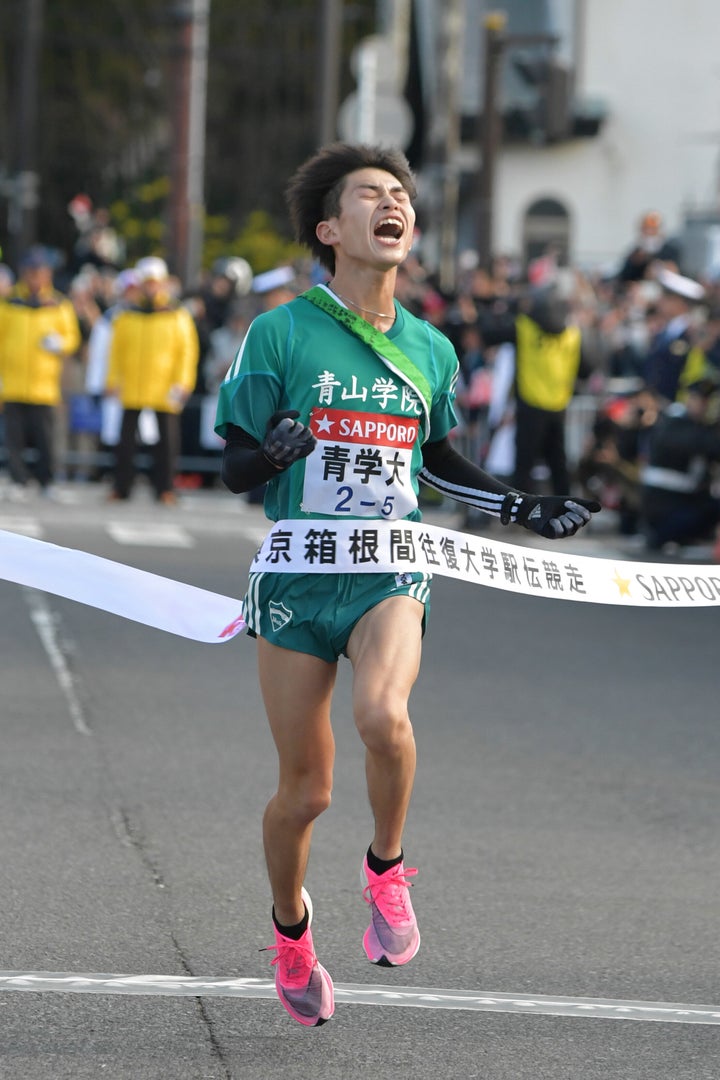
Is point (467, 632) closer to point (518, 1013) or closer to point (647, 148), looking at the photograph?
point (518, 1013)

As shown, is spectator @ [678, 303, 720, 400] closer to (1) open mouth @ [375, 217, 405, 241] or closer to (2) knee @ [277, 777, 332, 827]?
(1) open mouth @ [375, 217, 405, 241]

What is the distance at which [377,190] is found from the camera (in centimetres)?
503

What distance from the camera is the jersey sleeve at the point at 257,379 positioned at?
4.88 meters

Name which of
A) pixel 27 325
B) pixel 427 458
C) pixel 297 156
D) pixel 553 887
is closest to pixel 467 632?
pixel 553 887

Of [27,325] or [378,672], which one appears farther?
[27,325]

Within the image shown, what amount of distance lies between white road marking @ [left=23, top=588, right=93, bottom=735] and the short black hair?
430 cm

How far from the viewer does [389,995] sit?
5.39 meters

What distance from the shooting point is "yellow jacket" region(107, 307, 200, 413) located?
66.4ft

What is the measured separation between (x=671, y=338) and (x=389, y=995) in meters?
13.6

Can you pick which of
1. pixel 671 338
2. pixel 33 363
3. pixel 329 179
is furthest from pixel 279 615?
pixel 33 363

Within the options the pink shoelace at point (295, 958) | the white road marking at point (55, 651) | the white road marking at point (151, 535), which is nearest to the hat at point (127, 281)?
the white road marking at point (151, 535)

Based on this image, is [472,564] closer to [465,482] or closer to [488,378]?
[465,482]

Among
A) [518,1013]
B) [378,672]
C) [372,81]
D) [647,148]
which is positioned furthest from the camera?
[647,148]

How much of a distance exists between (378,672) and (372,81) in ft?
59.1
